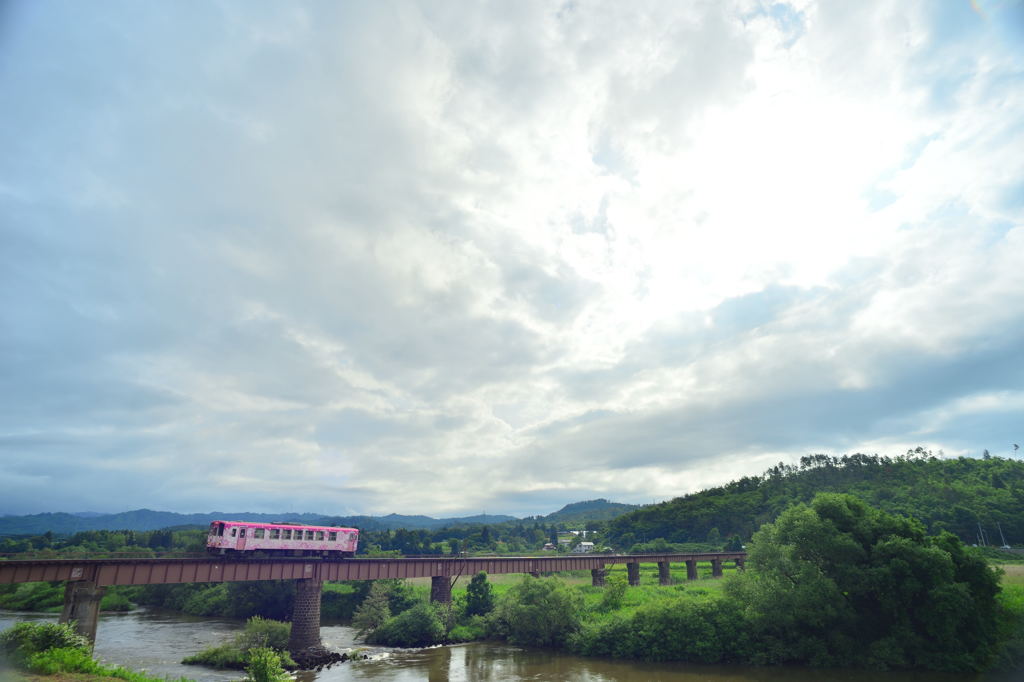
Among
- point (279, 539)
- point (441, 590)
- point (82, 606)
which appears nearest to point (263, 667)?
point (82, 606)

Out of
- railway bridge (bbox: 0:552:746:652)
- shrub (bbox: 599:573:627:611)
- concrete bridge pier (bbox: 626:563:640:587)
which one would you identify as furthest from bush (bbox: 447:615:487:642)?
concrete bridge pier (bbox: 626:563:640:587)

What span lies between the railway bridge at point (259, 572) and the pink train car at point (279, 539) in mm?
1934

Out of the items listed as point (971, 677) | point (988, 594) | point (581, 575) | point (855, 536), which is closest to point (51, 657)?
point (855, 536)

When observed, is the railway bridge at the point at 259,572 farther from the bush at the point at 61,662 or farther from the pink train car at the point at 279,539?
the bush at the point at 61,662

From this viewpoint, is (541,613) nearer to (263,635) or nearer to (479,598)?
(479,598)

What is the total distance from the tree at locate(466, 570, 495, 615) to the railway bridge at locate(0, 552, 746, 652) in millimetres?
2987

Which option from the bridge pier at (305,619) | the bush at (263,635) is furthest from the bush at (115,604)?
the bridge pier at (305,619)

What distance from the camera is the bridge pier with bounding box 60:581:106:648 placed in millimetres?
44156

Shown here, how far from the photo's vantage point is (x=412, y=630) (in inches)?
2429

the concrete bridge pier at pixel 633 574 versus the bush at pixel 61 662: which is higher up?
the bush at pixel 61 662

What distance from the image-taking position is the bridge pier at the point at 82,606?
44156mm

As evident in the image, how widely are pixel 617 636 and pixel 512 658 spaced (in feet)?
36.7

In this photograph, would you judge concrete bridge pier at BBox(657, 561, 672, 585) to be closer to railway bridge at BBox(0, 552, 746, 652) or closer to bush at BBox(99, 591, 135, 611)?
railway bridge at BBox(0, 552, 746, 652)

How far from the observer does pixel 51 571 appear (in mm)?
44531
